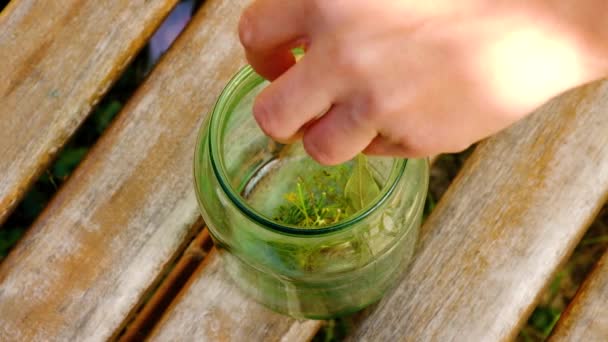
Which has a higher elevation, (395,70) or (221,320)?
(395,70)

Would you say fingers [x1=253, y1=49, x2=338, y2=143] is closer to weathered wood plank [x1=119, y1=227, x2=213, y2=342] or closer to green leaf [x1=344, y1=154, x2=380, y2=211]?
green leaf [x1=344, y1=154, x2=380, y2=211]

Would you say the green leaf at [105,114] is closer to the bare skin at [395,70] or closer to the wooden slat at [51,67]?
the wooden slat at [51,67]

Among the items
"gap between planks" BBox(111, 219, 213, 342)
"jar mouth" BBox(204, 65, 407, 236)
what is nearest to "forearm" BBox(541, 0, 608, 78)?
"jar mouth" BBox(204, 65, 407, 236)

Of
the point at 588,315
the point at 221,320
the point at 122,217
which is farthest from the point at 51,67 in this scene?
the point at 588,315

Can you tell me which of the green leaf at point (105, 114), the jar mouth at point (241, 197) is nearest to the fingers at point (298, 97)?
the jar mouth at point (241, 197)

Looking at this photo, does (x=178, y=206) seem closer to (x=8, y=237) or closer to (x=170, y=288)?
(x=170, y=288)

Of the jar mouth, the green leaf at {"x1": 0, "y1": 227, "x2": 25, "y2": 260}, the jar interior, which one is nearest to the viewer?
the jar mouth

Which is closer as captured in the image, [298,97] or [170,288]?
[298,97]
